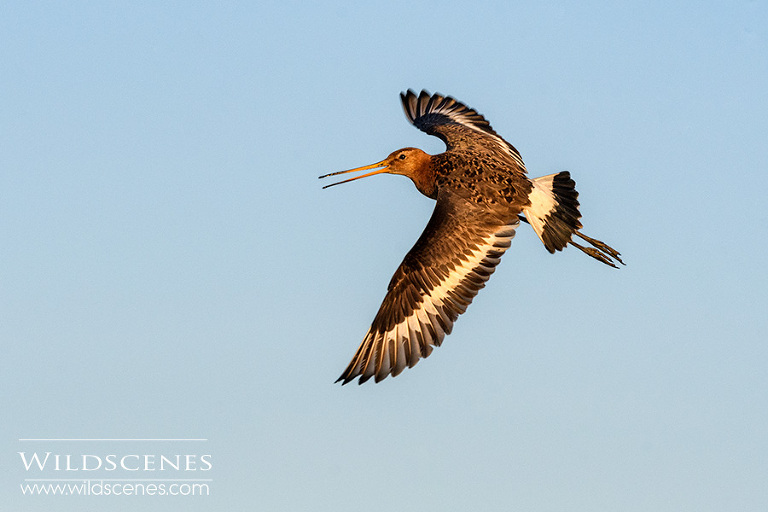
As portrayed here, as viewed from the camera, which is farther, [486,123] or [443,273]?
[486,123]

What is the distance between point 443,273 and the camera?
11266mm

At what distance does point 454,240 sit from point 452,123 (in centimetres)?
405

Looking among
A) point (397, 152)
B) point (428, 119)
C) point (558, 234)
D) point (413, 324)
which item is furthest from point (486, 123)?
point (413, 324)

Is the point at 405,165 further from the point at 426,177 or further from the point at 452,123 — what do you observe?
the point at 452,123

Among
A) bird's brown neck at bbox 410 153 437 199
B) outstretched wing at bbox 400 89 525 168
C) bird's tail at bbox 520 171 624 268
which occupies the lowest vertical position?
bird's tail at bbox 520 171 624 268

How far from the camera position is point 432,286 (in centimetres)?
1125

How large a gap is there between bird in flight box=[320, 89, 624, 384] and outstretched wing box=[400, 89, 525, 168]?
602 mm

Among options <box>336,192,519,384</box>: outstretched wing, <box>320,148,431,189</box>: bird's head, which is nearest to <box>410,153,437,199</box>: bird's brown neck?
<box>320,148,431,189</box>: bird's head

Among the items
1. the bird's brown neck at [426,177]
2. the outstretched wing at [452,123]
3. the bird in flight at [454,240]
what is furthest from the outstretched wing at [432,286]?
the outstretched wing at [452,123]

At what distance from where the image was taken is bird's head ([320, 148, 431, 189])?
12.7 meters

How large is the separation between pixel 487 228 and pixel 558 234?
0.92 m

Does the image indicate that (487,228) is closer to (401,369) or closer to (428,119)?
(401,369)

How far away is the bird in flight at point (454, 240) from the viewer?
11078 millimetres

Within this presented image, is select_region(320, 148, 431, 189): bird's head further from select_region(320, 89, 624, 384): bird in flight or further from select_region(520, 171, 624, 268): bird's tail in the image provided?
select_region(520, 171, 624, 268): bird's tail
